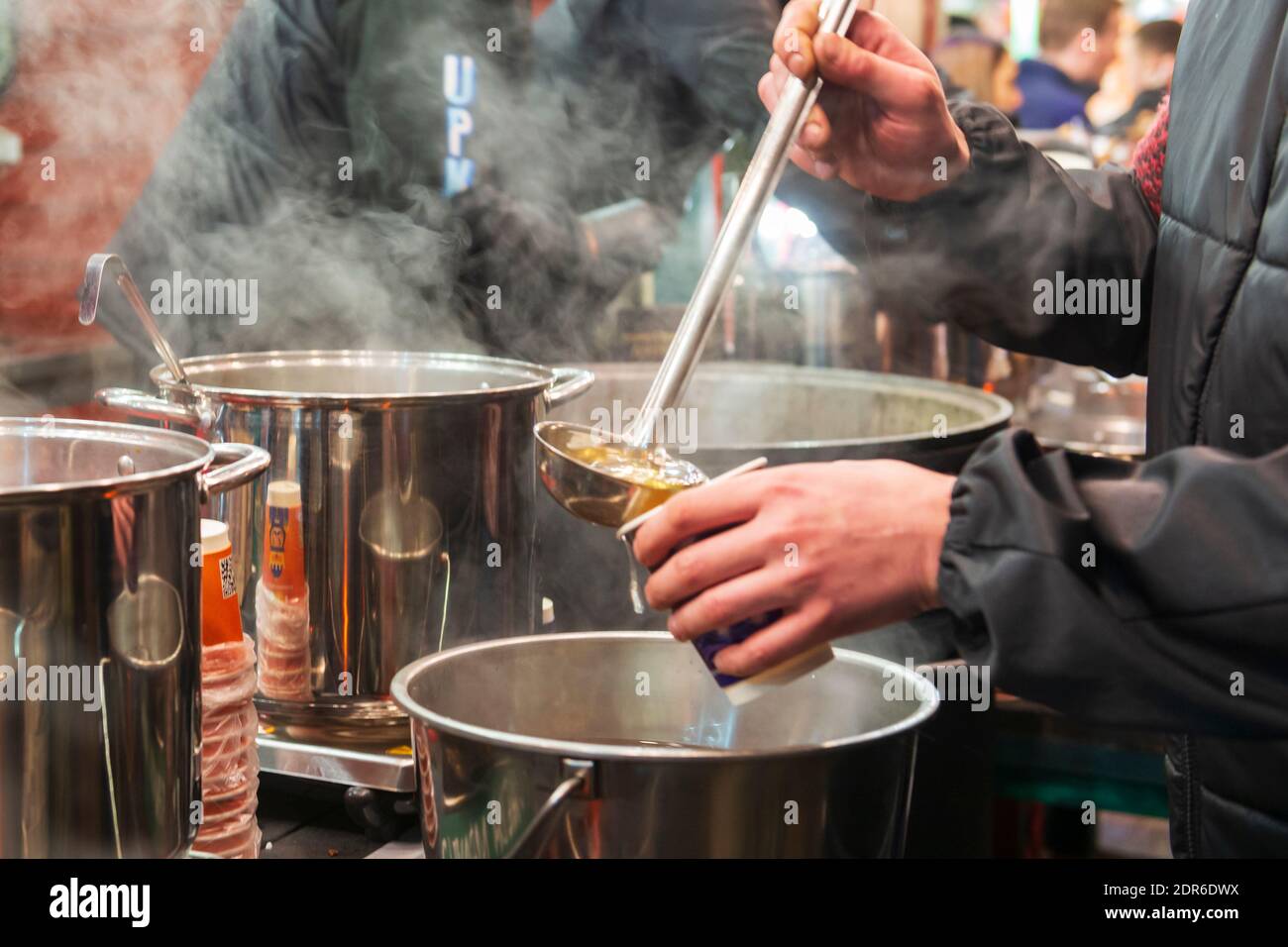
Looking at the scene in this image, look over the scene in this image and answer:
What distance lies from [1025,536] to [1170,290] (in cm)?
61

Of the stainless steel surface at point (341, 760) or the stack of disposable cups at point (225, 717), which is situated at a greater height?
the stack of disposable cups at point (225, 717)

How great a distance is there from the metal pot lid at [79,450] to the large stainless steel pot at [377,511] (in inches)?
8.4

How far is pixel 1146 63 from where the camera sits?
5.81m

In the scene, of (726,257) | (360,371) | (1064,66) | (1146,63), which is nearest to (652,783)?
(726,257)

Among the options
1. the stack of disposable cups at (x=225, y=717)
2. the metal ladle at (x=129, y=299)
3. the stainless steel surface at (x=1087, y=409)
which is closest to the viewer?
the stack of disposable cups at (x=225, y=717)

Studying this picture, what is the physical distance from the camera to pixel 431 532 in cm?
131

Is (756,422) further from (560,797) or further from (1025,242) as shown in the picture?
(560,797)

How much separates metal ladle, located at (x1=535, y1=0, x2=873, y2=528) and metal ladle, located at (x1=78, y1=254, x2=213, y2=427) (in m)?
0.35

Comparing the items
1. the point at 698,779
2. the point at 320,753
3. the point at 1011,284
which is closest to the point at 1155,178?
the point at 1011,284

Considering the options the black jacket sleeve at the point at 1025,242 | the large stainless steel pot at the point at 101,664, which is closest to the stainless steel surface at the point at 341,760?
the large stainless steel pot at the point at 101,664

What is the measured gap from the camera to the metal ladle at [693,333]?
1.20 meters

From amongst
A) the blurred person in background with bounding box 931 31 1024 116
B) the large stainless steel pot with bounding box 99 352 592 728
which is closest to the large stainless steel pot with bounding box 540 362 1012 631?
the large stainless steel pot with bounding box 99 352 592 728

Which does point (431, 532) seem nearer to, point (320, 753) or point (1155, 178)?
point (320, 753)

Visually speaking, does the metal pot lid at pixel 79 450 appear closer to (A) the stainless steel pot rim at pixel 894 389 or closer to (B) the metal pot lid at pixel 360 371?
(B) the metal pot lid at pixel 360 371
